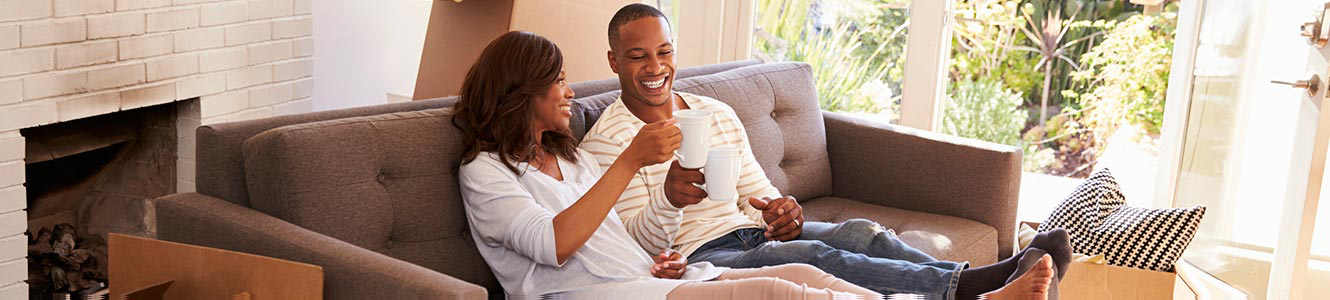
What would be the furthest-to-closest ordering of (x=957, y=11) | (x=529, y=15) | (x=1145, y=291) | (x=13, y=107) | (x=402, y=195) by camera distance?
1. (x=957, y=11)
2. (x=529, y=15)
3. (x=1145, y=291)
4. (x=13, y=107)
5. (x=402, y=195)

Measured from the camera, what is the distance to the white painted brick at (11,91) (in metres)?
2.66

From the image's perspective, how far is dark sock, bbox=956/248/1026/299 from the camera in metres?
1.95

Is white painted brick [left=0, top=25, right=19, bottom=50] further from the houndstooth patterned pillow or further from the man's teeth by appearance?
the houndstooth patterned pillow

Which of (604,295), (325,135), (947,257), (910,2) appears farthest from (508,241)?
(910,2)

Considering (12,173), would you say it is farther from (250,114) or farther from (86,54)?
(250,114)

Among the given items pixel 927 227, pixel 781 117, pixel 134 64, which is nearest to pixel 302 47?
pixel 134 64

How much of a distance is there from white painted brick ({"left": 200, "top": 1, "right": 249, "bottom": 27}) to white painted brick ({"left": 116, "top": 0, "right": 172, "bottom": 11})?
0.42ft

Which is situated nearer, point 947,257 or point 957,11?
point 947,257

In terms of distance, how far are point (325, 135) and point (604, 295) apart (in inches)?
21.8

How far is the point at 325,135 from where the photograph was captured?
6.54 feet

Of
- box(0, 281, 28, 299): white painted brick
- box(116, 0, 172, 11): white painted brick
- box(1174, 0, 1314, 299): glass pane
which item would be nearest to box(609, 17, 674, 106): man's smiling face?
box(116, 0, 172, 11): white painted brick

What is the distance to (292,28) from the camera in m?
3.46

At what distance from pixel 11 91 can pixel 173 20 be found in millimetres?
491

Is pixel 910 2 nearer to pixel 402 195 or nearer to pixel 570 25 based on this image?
pixel 570 25
